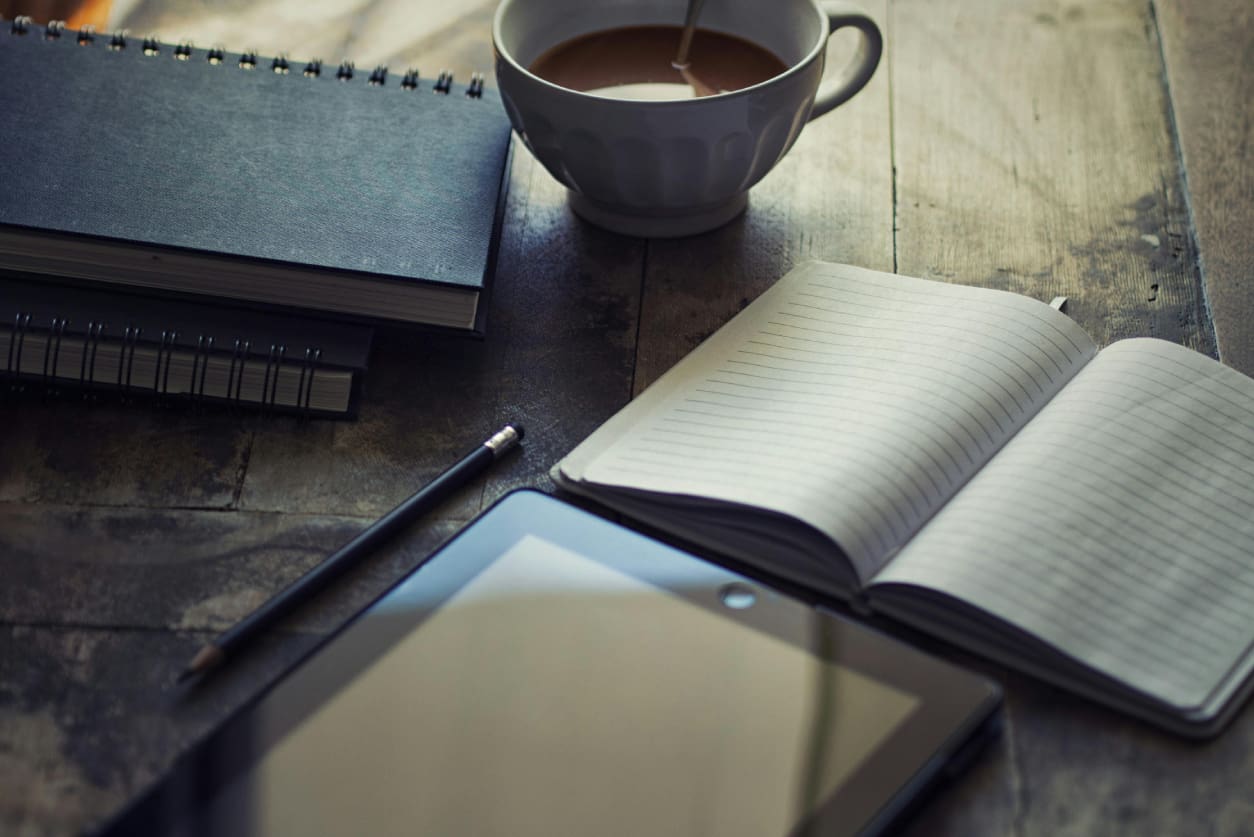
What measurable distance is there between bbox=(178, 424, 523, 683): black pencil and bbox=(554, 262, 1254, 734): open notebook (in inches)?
2.1

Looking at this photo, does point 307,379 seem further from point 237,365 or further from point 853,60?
point 853,60

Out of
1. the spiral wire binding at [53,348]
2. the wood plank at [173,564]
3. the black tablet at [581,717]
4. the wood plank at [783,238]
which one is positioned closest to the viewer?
the black tablet at [581,717]

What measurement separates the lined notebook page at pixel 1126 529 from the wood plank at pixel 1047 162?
0.12m

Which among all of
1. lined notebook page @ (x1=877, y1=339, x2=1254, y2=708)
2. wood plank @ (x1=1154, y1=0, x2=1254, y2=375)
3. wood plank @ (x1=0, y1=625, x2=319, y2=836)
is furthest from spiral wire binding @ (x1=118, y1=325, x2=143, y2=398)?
wood plank @ (x1=1154, y1=0, x2=1254, y2=375)

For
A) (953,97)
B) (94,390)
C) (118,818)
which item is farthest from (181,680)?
(953,97)

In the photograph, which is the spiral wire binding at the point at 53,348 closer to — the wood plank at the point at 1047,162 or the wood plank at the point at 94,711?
the wood plank at the point at 94,711

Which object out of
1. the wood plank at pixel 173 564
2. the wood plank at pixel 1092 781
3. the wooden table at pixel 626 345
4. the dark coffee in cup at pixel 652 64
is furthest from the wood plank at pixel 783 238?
the wood plank at pixel 1092 781

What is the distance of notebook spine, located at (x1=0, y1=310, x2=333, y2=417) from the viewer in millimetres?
715

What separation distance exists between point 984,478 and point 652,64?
38cm

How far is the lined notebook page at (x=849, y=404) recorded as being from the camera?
0.62m

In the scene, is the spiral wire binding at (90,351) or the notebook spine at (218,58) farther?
the notebook spine at (218,58)

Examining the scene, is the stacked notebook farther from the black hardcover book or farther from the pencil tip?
the pencil tip

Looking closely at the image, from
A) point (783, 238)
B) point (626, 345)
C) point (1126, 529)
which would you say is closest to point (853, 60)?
point (783, 238)

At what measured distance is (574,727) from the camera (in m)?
0.53
